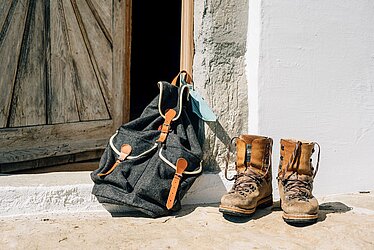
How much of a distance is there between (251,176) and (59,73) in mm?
1369

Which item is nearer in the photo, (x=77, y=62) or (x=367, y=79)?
(x=367, y=79)

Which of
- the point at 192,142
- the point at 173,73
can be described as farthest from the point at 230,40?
the point at 173,73

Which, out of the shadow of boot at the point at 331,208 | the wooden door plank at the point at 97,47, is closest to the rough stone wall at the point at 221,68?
the shadow of boot at the point at 331,208

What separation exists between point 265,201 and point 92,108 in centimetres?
133

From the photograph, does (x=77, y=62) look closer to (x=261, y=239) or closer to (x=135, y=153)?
(x=135, y=153)

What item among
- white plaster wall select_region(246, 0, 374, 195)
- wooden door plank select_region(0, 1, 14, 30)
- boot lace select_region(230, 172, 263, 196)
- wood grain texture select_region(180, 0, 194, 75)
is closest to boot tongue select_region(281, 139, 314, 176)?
boot lace select_region(230, 172, 263, 196)

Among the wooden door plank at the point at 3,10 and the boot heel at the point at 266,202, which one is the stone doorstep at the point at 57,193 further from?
the wooden door plank at the point at 3,10

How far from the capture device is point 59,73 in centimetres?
299

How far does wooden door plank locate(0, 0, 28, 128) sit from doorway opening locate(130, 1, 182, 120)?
1.98 metres

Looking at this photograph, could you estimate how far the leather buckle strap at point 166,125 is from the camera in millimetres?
2379

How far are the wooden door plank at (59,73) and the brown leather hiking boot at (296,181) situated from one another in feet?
4.46

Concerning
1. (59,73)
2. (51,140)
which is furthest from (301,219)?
(59,73)

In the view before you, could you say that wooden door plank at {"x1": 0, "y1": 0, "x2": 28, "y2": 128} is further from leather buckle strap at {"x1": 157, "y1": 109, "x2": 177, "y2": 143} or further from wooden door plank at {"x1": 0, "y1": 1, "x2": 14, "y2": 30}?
leather buckle strap at {"x1": 157, "y1": 109, "x2": 177, "y2": 143}

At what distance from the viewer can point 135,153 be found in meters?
2.34
